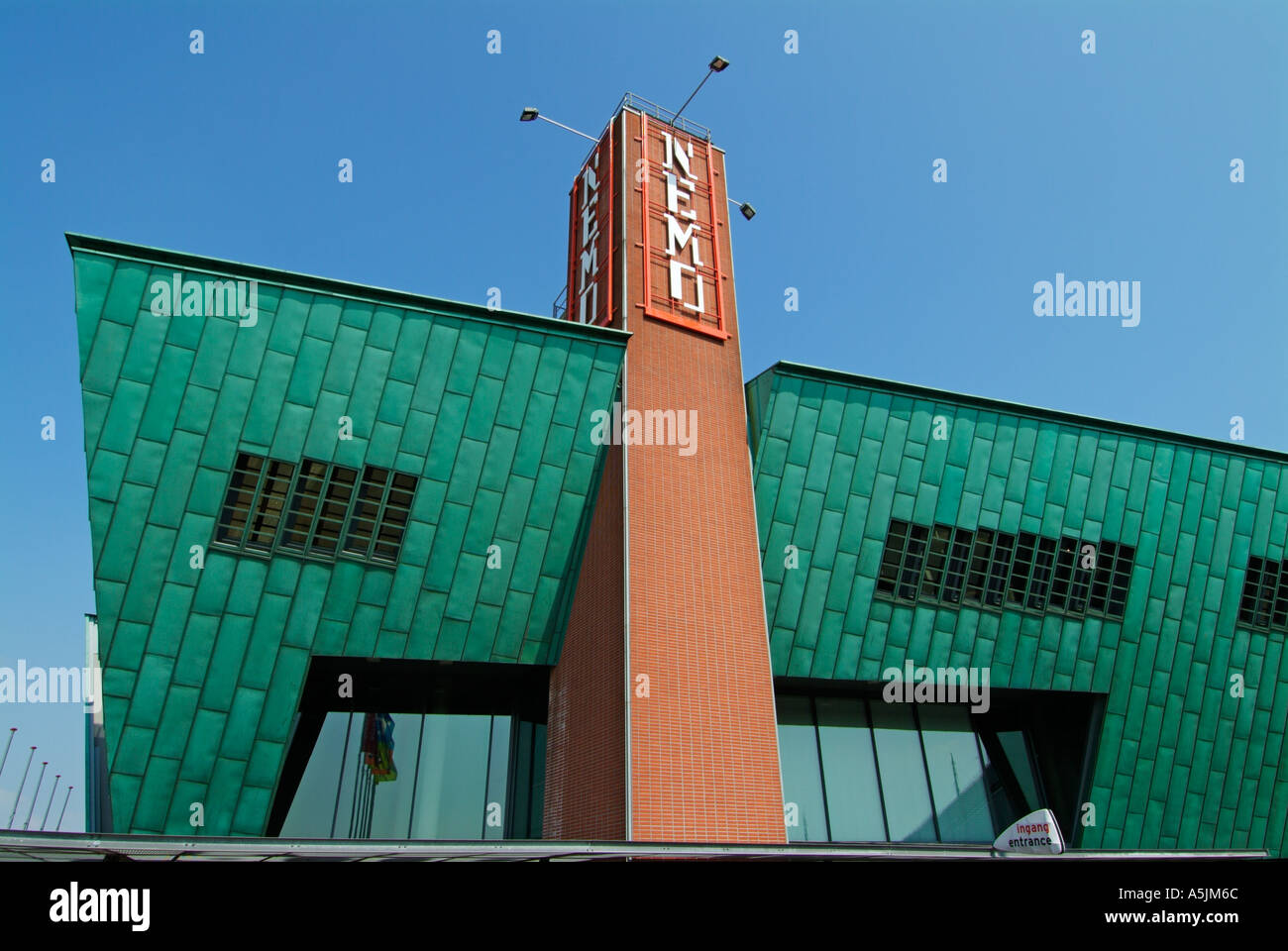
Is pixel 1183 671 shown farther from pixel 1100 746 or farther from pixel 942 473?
pixel 942 473

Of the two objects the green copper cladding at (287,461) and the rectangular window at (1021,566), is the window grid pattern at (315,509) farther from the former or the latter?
the rectangular window at (1021,566)

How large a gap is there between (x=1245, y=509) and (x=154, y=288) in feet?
86.5

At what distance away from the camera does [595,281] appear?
23906mm

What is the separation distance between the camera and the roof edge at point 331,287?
16.5 meters

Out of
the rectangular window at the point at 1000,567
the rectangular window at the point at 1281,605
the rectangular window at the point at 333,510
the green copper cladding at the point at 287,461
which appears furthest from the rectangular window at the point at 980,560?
the rectangular window at the point at 333,510

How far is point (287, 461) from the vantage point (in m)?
17.9

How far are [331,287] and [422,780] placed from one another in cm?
1106

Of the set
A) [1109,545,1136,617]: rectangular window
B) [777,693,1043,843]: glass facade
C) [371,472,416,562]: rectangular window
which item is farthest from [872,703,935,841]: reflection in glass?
[371,472,416,562]: rectangular window

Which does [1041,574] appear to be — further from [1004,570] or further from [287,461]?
[287,461]

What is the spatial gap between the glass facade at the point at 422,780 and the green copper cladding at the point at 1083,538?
668cm

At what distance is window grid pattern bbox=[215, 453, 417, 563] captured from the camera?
1770cm

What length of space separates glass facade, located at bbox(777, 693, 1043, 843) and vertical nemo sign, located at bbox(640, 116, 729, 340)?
33.3ft

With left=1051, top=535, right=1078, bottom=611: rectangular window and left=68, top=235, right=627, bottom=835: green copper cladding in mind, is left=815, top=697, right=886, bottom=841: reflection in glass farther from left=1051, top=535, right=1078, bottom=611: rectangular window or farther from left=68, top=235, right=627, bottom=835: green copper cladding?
left=68, top=235, right=627, bottom=835: green copper cladding

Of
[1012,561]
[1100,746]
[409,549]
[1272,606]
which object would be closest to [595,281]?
[409,549]
